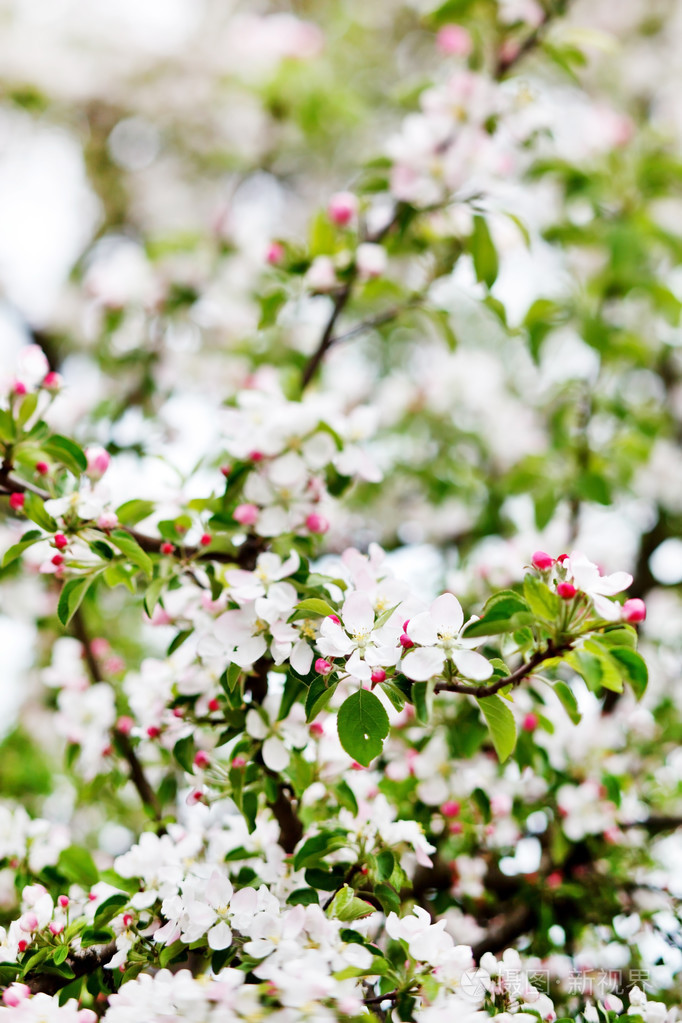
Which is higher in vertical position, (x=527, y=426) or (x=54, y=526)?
(x=54, y=526)

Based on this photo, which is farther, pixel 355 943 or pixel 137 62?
pixel 137 62

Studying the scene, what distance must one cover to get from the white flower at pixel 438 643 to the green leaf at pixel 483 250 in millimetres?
916

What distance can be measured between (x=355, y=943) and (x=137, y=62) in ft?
13.4

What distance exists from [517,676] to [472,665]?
51 mm

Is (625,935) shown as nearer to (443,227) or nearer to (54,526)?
(54,526)

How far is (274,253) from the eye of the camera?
1.53m

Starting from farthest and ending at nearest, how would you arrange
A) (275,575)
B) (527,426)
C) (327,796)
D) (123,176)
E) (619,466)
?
(123,176)
(527,426)
(619,466)
(327,796)
(275,575)

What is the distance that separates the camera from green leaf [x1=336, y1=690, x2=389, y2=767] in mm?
826

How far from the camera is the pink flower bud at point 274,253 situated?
1527mm

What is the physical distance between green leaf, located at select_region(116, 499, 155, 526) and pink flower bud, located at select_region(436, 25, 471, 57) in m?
1.49

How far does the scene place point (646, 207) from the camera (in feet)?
7.16

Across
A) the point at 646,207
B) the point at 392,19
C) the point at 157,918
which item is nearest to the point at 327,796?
the point at 157,918

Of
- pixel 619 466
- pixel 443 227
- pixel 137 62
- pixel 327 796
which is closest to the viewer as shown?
pixel 327 796

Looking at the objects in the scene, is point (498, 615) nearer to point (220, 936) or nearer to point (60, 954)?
point (220, 936)
